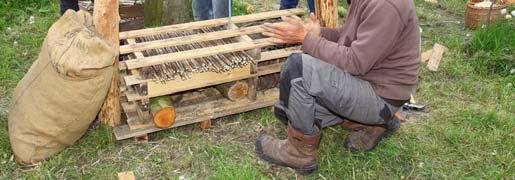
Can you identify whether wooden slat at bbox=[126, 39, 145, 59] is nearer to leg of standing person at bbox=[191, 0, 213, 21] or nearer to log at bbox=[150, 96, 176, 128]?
log at bbox=[150, 96, 176, 128]

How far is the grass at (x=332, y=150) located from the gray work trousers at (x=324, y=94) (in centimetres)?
41

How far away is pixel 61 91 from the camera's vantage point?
10.9 feet

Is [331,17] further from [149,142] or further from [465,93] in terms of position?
[149,142]

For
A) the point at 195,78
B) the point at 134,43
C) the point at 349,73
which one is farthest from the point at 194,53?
the point at 349,73

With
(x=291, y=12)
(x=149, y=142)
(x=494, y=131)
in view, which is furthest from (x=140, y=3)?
(x=494, y=131)

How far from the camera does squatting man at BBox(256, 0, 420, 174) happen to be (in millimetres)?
3084

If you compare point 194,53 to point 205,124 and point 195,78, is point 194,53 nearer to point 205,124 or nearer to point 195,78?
point 195,78

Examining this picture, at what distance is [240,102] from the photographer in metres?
Answer: 4.08

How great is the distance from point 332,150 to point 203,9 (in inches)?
87.9

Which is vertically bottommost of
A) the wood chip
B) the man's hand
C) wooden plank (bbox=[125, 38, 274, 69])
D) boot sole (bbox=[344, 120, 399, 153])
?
boot sole (bbox=[344, 120, 399, 153])

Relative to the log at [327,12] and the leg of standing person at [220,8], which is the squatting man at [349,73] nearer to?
the log at [327,12]

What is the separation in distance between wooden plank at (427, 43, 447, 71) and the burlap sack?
10.3ft

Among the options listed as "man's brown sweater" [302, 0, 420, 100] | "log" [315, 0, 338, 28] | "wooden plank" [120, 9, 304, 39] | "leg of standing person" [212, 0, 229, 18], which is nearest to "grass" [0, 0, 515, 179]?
"man's brown sweater" [302, 0, 420, 100]

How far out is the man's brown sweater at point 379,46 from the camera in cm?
304
